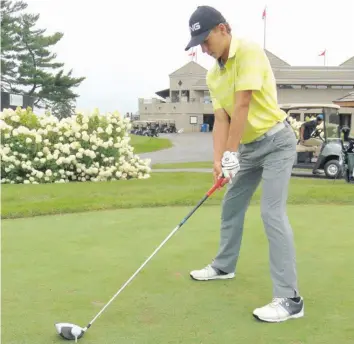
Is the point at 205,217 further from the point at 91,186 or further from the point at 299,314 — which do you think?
the point at 91,186

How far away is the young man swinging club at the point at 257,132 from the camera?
127 inches

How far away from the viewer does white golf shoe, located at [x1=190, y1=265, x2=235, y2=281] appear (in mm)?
3848

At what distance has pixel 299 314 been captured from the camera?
312 centimetres

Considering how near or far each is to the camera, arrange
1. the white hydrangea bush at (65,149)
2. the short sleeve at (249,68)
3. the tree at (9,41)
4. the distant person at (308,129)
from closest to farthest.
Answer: the short sleeve at (249,68)
the white hydrangea bush at (65,149)
the distant person at (308,129)
the tree at (9,41)

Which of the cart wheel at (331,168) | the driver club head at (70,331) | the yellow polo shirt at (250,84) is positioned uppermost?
the yellow polo shirt at (250,84)

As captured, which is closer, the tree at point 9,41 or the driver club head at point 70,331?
the driver club head at point 70,331

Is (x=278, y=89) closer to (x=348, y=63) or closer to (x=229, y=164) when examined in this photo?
(x=348, y=63)

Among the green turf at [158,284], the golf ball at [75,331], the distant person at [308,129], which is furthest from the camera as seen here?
the distant person at [308,129]

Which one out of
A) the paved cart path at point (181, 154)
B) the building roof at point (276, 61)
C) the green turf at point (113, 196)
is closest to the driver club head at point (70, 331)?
the green turf at point (113, 196)

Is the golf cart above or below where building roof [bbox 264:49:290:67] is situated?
below

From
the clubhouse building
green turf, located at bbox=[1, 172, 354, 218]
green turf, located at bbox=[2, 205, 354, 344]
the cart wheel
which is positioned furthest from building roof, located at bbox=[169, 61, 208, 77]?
green turf, located at bbox=[2, 205, 354, 344]

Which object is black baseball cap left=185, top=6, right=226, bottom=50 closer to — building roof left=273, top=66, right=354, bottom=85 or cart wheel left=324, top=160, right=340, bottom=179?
cart wheel left=324, top=160, right=340, bottom=179

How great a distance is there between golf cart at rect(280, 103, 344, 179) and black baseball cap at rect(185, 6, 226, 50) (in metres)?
11.4

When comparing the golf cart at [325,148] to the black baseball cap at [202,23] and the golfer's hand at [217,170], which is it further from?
the black baseball cap at [202,23]
